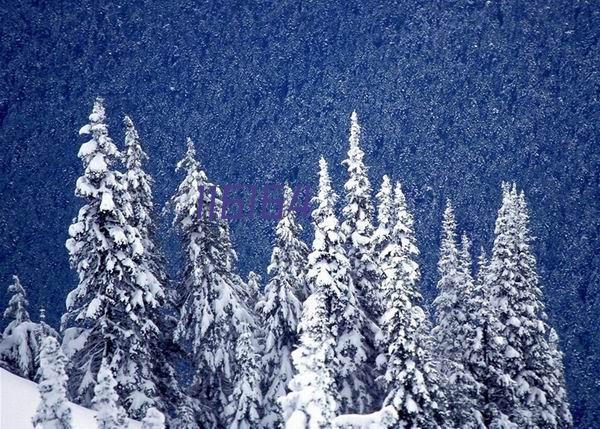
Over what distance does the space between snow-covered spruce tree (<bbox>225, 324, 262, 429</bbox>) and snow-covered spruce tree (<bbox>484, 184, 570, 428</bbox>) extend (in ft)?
33.4

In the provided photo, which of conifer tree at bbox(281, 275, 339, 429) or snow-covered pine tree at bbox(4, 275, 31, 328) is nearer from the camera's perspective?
conifer tree at bbox(281, 275, 339, 429)

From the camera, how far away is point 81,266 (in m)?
22.5

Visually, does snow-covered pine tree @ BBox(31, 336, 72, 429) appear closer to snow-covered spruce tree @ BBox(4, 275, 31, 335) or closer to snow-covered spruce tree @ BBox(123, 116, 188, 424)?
snow-covered spruce tree @ BBox(123, 116, 188, 424)

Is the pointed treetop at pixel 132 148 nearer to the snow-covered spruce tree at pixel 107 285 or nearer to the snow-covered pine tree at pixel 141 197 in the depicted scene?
the snow-covered pine tree at pixel 141 197

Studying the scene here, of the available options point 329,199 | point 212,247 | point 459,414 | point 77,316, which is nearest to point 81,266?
point 77,316

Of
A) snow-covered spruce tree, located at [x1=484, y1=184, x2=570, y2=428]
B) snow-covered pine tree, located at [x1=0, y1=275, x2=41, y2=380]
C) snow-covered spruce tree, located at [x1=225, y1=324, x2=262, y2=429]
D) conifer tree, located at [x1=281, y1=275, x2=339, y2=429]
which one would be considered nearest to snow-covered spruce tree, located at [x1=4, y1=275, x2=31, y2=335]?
snow-covered pine tree, located at [x1=0, y1=275, x2=41, y2=380]

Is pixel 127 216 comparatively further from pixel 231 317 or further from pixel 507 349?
pixel 507 349

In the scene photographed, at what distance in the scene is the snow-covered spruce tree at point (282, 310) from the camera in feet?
84.9

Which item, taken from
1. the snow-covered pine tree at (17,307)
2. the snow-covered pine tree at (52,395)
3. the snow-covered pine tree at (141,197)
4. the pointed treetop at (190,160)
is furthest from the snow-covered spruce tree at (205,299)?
the snow-covered pine tree at (52,395)

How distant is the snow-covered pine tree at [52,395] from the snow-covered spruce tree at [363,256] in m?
12.9

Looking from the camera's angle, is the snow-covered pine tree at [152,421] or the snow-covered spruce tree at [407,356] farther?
the snow-covered spruce tree at [407,356]

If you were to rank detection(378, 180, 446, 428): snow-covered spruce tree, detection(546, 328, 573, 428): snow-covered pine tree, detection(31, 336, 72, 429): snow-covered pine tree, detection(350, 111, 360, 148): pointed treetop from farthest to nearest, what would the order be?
detection(546, 328, 573, 428): snow-covered pine tree
detection(350, 111, 360, 148): pointed treetop
detection(378, 180, 446, 428): snow-covered spruce tree
detection(31, 336, 72, 429): snow-covered pine tree

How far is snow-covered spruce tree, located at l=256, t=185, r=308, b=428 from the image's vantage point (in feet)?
84.9

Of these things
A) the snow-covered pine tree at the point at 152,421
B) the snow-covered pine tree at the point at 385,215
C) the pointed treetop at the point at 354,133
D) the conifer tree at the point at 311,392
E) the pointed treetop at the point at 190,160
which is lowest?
the snow-covered pine tree at the point at 152,421
